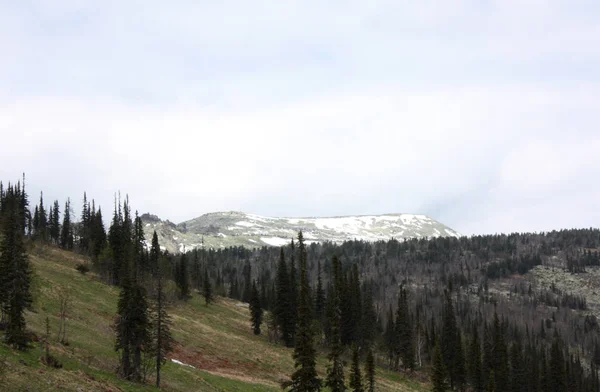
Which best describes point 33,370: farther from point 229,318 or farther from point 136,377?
point 229,318

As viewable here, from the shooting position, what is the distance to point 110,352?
52.2m

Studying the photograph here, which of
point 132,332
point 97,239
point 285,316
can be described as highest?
point 97,239

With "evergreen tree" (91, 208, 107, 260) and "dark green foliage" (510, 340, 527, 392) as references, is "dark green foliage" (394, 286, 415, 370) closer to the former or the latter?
"dark green foliage" (510, 340, 527, 392)

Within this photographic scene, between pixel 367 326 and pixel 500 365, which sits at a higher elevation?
pixel 367 326

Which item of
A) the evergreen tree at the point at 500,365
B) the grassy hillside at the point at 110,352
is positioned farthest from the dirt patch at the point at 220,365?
the evergreen tree at the point at 500,365

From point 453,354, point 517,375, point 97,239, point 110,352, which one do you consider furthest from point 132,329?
point 517,375

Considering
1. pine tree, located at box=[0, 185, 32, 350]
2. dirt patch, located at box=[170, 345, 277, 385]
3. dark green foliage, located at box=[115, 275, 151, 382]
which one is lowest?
dirt patch, located at box=[170, 345, 277, 385]

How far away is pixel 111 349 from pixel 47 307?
449 inches

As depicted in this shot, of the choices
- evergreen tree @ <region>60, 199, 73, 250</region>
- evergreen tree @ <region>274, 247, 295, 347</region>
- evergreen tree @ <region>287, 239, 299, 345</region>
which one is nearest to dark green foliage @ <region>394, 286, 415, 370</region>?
evergreen tree @ <region>287, 239, 299, 345</region>

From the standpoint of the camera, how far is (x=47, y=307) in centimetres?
5931

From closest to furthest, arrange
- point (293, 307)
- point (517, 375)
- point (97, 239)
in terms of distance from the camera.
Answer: point (293, 307) → point (517, 375) → point (97, 239)

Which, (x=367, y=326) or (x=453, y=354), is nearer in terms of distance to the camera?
(x=367, y=326)

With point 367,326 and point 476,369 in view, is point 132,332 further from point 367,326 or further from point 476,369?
point 476,369

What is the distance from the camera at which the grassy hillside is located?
36.2 meters
